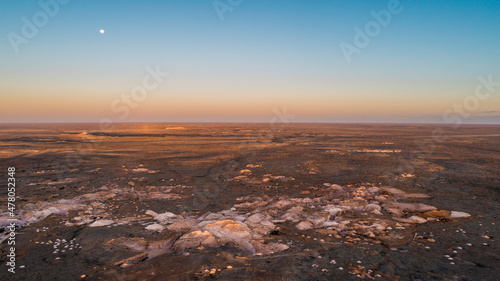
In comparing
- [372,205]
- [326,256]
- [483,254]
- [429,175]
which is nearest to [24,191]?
[326,256]

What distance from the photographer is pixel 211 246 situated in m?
4.93

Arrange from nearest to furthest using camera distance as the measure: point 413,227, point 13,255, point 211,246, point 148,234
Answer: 1. point 13,255
2. point 211,246
3. point 148,234
4. point 413,227

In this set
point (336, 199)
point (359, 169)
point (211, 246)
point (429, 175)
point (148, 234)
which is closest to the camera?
point (211, 246)

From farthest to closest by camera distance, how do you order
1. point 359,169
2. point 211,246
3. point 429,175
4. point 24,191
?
point 359,169, point 429,175, point 24,191, point 211,246

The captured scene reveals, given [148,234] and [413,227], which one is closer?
[148,234]

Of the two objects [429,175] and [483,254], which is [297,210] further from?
[429,175]

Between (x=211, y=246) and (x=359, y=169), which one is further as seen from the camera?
(x=359, y=169)

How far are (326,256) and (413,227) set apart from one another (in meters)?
2.55

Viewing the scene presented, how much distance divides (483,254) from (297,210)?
358cm

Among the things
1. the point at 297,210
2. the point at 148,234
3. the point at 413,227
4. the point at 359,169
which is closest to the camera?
the point at 148,234

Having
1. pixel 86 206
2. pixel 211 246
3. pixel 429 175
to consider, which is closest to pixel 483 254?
pixel 211 246

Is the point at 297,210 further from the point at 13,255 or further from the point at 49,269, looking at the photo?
the point at 13,255

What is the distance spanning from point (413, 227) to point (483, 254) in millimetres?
1331

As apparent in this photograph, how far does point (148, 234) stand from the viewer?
548 cm
